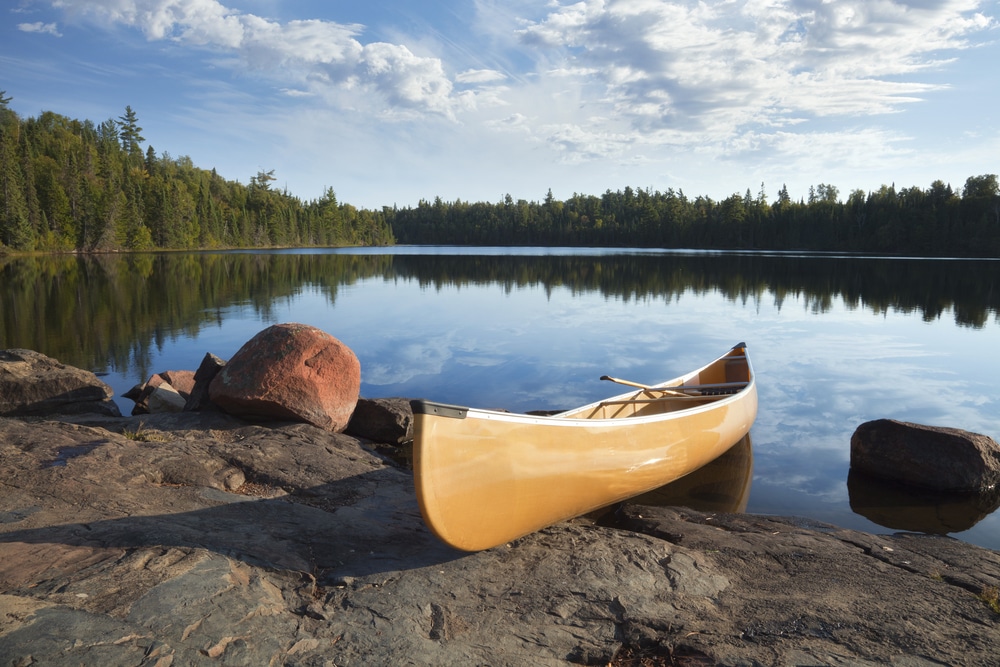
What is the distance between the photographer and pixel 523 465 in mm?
5180

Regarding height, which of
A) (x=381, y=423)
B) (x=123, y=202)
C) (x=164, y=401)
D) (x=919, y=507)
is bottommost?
(x=919, y=507)

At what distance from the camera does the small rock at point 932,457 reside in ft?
26.7

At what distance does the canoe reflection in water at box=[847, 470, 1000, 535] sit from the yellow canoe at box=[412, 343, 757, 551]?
105 inches

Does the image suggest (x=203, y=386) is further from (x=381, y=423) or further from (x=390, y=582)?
(x=390, y=582)

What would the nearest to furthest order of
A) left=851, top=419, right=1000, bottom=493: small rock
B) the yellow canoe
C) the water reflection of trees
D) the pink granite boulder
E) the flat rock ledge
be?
the flat rock ledge < the yellow canoe < left=851, top=419, right=1000, bottom=493: small rock < the pink granite boulder < the water reflection of trees

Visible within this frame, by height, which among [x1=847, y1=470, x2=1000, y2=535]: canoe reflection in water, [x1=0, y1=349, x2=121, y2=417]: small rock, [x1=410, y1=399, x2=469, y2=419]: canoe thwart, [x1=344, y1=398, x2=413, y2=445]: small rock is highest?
[x1=410, y1=399, x2=469, y2=419]: canoe thwart

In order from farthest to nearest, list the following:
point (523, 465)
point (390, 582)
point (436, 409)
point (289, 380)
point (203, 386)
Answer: point (203, 386) < point (289, 380) < point (523, 465) < point (436, 409) < point (390, 582)

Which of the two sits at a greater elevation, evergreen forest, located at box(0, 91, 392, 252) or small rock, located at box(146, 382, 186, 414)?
evergreen forest, located at box(0, 91, 392, 252)

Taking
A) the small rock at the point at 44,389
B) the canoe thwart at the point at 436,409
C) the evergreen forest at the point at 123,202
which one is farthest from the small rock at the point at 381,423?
the evergreen forest at the point at 123,202

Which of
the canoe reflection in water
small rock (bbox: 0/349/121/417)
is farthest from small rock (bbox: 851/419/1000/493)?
small rock (bbox: 0/349/121/417)

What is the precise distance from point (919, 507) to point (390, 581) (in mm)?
7073

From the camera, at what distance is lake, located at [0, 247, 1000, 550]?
969cm

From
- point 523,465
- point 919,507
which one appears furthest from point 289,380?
point 919,507

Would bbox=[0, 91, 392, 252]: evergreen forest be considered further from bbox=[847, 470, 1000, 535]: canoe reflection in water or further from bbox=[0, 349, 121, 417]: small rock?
bbox=[847, 470, 1000, 535]: canoe reflection in water
